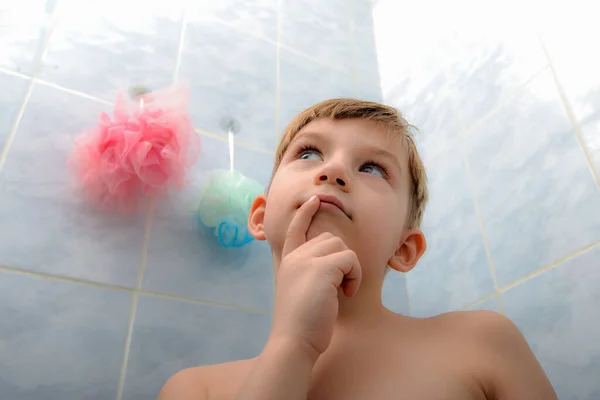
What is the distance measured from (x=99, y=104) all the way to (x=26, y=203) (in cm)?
30

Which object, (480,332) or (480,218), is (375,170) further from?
(480,218)

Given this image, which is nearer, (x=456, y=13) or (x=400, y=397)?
(x=400, y=397)

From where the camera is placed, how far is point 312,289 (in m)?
0.53

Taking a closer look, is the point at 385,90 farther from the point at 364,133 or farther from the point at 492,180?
the point at 364,133

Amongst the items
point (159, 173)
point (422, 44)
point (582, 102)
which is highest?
point (582, 102)

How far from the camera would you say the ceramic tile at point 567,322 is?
81cm

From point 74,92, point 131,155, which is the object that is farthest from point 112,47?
point 131,155

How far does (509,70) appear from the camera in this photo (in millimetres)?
1188

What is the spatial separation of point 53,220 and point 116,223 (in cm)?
11

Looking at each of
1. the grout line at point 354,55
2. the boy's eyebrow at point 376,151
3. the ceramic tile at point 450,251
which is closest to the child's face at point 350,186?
the boy's eyebrow at point 376,151

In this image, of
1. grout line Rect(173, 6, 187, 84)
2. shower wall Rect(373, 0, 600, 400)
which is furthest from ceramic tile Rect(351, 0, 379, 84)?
grout line Rect(173, 6, 187, 84)

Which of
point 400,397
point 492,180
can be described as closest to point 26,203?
point 400,397

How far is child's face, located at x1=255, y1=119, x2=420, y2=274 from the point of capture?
700 millimetres

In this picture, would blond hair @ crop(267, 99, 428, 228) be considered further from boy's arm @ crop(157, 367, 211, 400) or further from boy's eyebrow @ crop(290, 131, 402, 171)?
boy's arm @ crop(157, 367, 211, 400)
